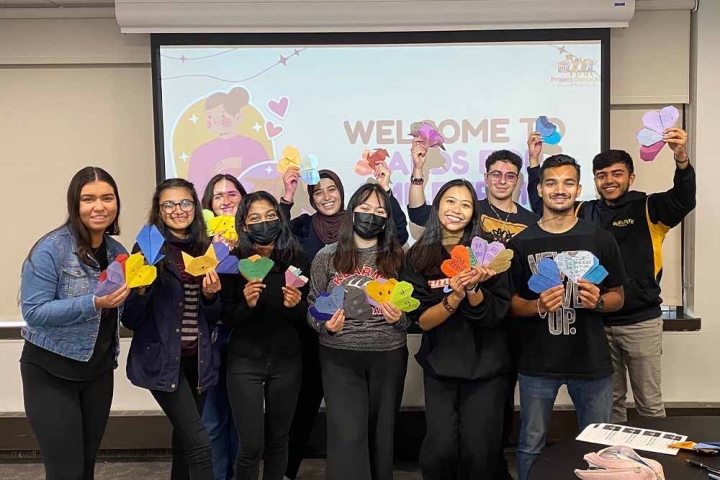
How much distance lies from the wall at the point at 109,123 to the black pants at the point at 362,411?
3.56 feet

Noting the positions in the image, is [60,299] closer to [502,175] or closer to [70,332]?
[70,332]

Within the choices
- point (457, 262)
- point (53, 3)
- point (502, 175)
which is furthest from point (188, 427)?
point (53, 3)

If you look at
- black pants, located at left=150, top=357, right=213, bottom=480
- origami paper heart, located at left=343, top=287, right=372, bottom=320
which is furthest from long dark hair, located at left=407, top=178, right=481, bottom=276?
black pants, located at left=150, top=357, right=213, bottom=480

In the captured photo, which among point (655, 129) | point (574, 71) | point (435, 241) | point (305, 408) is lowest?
point (305, 408)

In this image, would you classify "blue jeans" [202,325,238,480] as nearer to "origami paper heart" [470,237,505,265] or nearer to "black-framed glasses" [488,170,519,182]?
"origami paper heart" [470,237,505,265]

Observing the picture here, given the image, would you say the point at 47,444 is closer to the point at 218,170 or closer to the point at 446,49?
the point at 218,170

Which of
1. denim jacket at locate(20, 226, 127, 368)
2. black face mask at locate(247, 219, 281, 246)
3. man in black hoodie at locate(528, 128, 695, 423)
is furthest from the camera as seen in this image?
man in black hoodie at locate(528, 128, 695, 423)

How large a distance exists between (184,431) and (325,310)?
738 mm

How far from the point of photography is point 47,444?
6.64 ft

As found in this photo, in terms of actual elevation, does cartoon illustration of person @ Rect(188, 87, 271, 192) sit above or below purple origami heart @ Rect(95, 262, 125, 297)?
above

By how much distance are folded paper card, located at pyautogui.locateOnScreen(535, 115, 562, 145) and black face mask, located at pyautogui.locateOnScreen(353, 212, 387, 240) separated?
4.37 feet

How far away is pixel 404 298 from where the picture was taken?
7.52ft

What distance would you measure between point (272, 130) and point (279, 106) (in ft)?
0.49

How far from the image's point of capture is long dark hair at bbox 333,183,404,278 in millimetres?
2434
